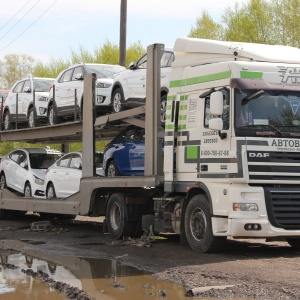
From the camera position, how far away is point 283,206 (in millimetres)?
11516

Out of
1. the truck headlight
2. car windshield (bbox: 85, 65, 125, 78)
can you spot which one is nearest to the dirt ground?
the truck headlight

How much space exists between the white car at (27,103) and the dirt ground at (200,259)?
3481 millimetres

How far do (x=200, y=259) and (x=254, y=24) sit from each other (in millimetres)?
19743

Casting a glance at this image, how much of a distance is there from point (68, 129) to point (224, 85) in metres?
6.18

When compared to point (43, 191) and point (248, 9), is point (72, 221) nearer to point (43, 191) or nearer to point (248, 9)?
point (43, 191)

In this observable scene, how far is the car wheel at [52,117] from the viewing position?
1819 cm

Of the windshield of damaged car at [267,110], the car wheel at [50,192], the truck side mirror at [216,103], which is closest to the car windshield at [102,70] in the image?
the car wheel at [50,192]

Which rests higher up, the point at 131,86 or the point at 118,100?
the point at 131,86

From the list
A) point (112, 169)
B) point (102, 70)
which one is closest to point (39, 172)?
point (102, 70)

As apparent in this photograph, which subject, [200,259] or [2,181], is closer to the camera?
[200,259]

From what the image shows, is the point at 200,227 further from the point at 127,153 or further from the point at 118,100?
the point at 118,100

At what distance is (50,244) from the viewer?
14.5m

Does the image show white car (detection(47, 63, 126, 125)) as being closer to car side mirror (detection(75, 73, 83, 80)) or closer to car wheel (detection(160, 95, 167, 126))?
car side mirror (detection(75, 73, 83, 80))

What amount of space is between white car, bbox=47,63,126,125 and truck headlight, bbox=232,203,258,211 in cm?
570
